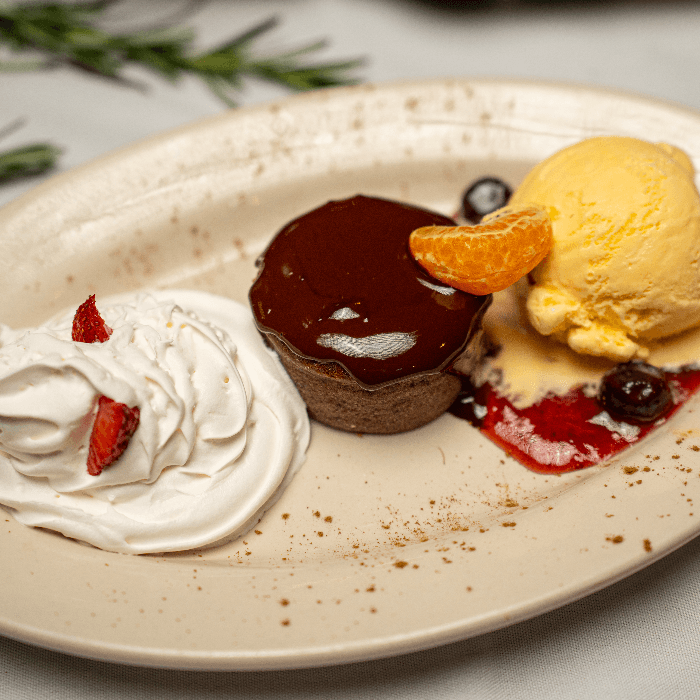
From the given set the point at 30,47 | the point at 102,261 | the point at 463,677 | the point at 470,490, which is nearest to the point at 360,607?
the point at 463,677

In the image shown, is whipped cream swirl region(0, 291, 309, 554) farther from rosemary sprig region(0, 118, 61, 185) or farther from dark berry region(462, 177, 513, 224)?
rosemary sprig region(0, 118, 61, 185)

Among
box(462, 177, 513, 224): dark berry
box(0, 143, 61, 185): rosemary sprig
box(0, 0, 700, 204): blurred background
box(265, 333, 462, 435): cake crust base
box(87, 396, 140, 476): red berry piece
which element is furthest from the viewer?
box(0, 0, 700, 204): blurred background

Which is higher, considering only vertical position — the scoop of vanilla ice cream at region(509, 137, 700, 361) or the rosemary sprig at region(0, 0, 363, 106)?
the rosemary sprig at region(0, 0, 363, 106)

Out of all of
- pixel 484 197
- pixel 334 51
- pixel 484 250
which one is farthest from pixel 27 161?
pixel 484 250

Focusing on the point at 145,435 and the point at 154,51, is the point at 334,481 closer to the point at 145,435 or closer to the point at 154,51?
the point at 145,435

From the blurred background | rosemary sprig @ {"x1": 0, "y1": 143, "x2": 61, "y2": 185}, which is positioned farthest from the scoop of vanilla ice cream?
rosemary sprig @ {"x1": 0, "y1": 143, "x2": 61, "y2": 185}

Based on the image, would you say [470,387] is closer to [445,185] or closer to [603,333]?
[603,333]
